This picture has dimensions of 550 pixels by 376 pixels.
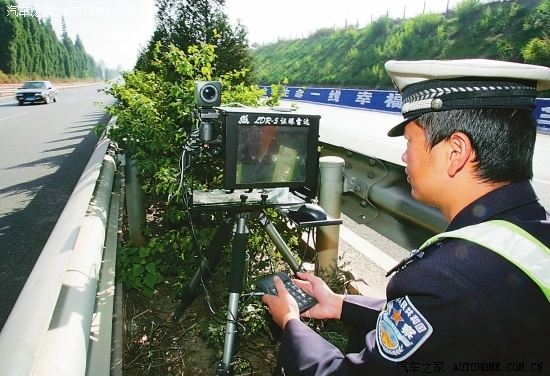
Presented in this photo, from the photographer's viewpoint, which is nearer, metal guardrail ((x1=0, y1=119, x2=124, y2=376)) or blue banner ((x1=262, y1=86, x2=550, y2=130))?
metal guardrail ((x1=0, y1=119, x2=124, y2=376))

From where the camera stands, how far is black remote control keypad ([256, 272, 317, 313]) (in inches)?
66.5

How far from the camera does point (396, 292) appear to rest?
3.43 ft

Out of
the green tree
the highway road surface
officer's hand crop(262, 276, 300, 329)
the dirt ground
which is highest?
the green tree

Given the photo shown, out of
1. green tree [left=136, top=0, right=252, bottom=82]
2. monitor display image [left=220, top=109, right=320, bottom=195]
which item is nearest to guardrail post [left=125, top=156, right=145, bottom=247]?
monitor display image [left=220, top=109, right=320, bottom=195]

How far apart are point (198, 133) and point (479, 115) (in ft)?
4.44

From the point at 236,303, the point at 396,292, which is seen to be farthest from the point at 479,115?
the point at 236,303

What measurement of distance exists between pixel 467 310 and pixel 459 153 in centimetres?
47

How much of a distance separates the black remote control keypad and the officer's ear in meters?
0.90

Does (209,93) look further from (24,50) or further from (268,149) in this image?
(24,50)

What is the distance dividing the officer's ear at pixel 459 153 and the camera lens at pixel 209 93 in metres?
1.30

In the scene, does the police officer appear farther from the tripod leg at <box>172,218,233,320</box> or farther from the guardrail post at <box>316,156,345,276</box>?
the tripod leg at <box>172,218,233,320</box>

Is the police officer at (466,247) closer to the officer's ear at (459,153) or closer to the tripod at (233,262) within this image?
the officer's ear at (459,153)

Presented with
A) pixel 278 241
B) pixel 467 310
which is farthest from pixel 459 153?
pixel 278 241

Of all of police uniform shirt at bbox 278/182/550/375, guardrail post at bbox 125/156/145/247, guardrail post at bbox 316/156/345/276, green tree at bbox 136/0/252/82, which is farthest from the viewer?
green tree at bbox 136/0/252/82
